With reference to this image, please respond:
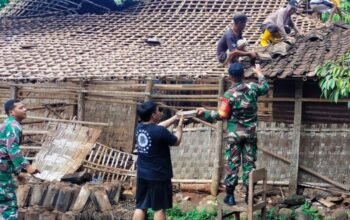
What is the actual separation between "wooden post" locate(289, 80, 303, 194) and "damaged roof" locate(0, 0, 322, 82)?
130cm

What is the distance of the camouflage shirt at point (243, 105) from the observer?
25.5 ft

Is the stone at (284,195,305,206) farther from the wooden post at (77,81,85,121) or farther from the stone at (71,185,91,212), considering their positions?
the wooden post at (77,81,85,121)

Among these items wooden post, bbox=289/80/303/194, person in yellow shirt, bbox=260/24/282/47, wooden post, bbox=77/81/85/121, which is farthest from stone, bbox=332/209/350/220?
wooden post, bbox=77/81/85/121

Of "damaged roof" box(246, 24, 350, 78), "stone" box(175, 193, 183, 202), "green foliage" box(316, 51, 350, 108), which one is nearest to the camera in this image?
"green foliage" box(316, 51, 350, 108)

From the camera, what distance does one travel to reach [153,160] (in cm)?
727

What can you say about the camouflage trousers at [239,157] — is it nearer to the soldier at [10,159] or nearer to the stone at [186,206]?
the soldier at [10,159]

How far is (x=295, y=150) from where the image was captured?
1038 cm

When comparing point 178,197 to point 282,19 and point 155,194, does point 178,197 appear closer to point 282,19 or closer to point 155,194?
point 155,194

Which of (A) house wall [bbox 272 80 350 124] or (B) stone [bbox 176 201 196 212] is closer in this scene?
(A) house wall [bbox 272 80 350 124]

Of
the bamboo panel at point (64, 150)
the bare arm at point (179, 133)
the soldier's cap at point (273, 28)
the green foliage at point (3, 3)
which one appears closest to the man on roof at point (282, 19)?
the soldier's cap at point (273, 28)

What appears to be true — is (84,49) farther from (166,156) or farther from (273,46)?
(166,156)

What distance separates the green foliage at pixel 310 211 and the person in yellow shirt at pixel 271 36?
311 centimetres

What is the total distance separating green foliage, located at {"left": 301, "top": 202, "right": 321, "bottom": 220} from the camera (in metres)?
9.73

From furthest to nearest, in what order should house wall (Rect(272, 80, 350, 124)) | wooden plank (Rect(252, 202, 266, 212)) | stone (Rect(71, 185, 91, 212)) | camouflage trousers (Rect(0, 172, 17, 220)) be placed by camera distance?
house wall (Rect(272, 80, 350, 124)), stone (Rect(71, 185, 91, 212)), wooden plank (Rect(252, 202, 266, 212)), camouflage trousers (Rect(0, 172, 17, 220))
